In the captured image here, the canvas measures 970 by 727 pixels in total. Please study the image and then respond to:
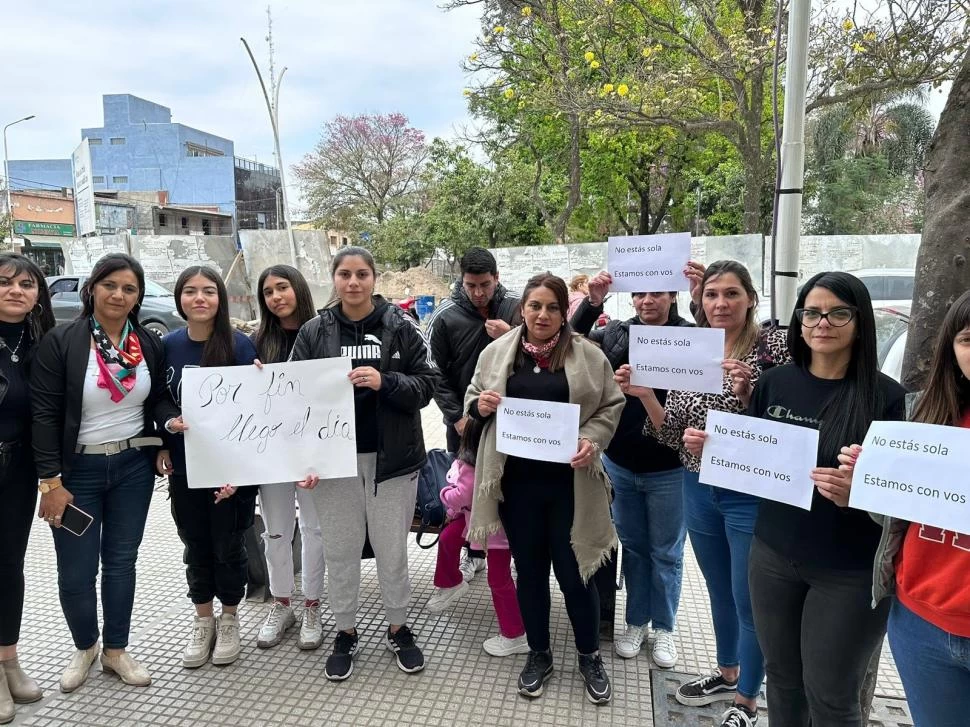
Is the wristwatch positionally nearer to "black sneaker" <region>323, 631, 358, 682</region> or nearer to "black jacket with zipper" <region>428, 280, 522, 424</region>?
"black sneaker" <region>323, 631, 358, 682</region>

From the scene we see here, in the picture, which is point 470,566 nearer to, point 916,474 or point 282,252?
point 916,474

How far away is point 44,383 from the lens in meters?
2.76

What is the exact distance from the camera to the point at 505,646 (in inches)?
132

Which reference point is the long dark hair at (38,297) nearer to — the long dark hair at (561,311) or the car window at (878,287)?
the long dark hair at (561,311)

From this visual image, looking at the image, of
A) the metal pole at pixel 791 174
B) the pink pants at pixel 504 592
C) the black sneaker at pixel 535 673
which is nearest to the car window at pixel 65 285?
the pink pants at pixel 504 592

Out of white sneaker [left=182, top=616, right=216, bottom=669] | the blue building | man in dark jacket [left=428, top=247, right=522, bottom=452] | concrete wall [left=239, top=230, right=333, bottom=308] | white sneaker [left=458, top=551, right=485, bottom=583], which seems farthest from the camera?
the blue building

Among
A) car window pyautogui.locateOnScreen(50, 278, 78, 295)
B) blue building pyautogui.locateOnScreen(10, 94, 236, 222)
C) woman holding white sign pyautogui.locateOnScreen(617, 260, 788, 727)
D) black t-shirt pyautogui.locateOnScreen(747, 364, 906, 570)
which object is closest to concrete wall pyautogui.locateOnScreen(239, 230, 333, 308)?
car window pyautogui.locateOnScreen(50, 278, 78, 295)

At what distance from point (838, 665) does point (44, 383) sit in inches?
124

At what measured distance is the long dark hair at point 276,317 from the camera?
11.3 feet

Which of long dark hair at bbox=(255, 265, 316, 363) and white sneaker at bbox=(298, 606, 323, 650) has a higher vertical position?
long dark hair at bbox=(255, 265, 316, 363)

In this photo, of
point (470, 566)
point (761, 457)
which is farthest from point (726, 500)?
point (470, 566)

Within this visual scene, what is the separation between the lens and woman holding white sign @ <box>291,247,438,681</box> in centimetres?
305

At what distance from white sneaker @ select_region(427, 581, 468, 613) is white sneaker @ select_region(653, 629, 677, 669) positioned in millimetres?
1124

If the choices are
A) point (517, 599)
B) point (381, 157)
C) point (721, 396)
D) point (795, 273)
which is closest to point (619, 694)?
point (517, 599)
